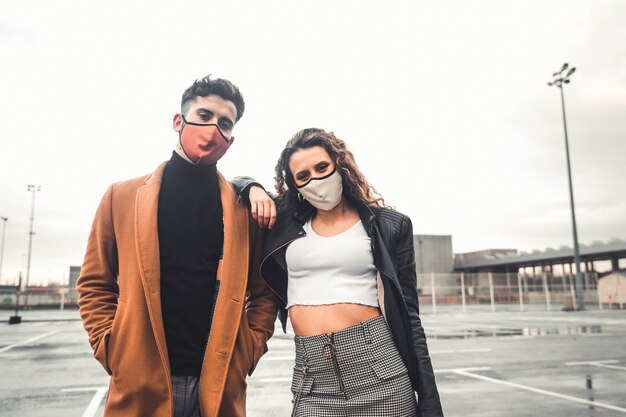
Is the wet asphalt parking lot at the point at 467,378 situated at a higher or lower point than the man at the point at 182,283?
lower

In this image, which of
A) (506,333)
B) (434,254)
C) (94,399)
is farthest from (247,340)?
(434,254)

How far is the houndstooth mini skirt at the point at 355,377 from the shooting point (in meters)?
2.06

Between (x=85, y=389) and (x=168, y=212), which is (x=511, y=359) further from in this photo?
(x=168, y=212)

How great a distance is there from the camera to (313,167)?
8.08ft

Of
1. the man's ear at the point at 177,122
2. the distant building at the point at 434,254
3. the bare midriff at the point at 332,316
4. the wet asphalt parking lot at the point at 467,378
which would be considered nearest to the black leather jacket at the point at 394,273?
the bare midriff at the point at 332,316

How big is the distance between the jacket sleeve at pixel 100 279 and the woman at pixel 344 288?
70cm

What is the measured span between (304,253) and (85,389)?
5715 millimetres

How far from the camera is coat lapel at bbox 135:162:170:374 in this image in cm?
203

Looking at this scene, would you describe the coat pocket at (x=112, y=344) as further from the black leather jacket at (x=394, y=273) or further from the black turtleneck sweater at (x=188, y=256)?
the black leather jacket at (x=394, y=273)

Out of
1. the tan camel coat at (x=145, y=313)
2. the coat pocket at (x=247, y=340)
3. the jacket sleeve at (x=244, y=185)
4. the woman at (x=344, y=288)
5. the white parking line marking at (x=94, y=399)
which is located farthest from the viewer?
the white parking line marking at (x=94, y=399)

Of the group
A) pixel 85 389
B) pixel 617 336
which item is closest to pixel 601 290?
pixel 617 336

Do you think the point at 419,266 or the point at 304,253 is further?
the point at 419,266

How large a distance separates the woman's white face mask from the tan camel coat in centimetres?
34

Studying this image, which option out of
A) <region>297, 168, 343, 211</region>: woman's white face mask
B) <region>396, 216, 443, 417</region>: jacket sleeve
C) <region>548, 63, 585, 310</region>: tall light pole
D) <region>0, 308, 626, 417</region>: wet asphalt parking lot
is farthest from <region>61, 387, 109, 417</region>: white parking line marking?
<region>548, 63, 585, 310</region>: tall light pole
